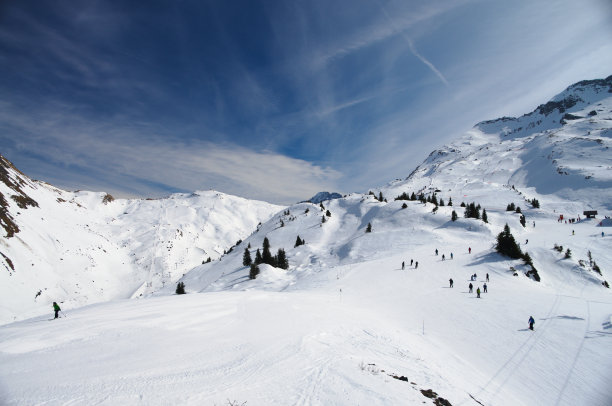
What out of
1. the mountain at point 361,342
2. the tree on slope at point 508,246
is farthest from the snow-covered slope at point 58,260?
the tree on slope at point 508,246

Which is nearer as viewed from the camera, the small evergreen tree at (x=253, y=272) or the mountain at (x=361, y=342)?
the mountain at (x=361, y=342)

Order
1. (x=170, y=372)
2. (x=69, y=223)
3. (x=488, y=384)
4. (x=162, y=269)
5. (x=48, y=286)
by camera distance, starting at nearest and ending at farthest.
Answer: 1. (x=170, y=372)
2. (x=488, y=384)
3. (x=48, y=286)
4. (x=69, y=223)
5. (x=162, y=269)

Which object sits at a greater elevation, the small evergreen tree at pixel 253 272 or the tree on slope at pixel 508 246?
the tree on slope at pixel 508 246

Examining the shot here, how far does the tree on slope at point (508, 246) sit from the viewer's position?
110 ft

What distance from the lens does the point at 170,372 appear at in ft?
23.3

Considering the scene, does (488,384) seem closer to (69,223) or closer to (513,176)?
(69,223)

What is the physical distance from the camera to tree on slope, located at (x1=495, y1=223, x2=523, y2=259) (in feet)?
110

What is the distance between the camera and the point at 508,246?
34594 millimetres

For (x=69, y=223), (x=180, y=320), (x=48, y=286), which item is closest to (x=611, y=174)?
(x=180, y=320)

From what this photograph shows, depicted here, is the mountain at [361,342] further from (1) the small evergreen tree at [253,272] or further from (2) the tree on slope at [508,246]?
(1) the small evergreen tree at [253,272]

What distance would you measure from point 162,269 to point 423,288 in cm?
13813

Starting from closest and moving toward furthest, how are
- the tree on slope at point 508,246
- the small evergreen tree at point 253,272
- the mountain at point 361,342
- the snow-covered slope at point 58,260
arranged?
the mountain at point 361,342 < the tree on slope at point 508,246 < the small evergreen tree at point 253,272 < the snow-covered slope at point 58,260

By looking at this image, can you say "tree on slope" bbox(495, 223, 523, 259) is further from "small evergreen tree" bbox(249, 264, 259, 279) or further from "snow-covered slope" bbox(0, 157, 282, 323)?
"snow-covered slope" bbox(0, 157, 282, 323)

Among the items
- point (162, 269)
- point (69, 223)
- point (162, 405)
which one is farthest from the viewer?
point (162, 269)
